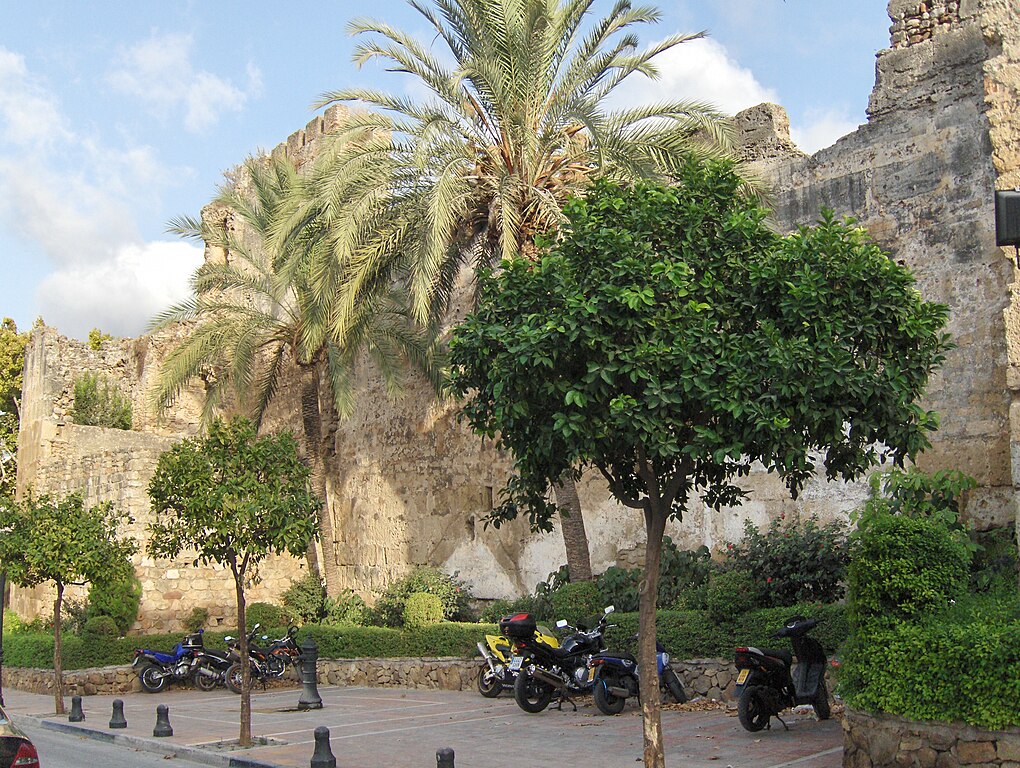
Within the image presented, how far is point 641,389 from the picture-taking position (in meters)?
6.80

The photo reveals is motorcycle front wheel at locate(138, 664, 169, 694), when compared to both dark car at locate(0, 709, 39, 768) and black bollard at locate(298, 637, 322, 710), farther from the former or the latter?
dark car at locate(0, 709, 39, 768)

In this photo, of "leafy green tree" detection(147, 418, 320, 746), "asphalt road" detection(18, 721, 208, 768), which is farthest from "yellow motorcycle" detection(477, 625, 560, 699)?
"asphalt road" detection(18, 721, 208, 768)

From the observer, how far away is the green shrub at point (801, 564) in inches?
444

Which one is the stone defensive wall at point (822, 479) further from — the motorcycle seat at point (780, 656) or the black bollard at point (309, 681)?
the black bollard at point (309, 681)

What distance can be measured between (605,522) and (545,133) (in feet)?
→ 18.0

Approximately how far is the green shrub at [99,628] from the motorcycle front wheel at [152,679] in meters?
1.25

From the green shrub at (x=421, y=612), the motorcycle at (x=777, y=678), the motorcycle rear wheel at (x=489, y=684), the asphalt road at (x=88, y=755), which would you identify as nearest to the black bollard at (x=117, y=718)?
the asphalt road at (x=88, y=755)

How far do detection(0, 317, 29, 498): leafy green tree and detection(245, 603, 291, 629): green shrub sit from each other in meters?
13.5

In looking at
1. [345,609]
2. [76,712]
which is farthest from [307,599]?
[76,712]

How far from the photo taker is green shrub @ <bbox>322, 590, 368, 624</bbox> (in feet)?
57.1

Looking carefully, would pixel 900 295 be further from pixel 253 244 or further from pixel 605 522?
pixel 253 244

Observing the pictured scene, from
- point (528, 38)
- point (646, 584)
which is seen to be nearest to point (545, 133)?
point (528, 38)

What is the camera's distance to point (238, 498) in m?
10.6

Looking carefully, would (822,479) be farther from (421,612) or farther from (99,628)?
(99,628)
